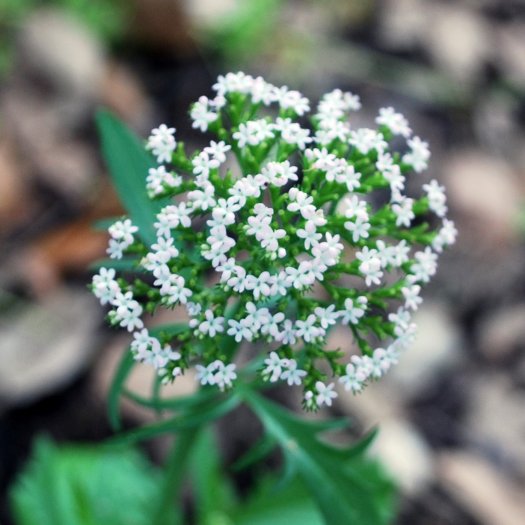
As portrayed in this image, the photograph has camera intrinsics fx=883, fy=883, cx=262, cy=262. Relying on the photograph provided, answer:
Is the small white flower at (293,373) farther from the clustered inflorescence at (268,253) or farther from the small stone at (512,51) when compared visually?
the small stone at (512,51)

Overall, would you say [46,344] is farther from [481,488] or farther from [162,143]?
[481,488]

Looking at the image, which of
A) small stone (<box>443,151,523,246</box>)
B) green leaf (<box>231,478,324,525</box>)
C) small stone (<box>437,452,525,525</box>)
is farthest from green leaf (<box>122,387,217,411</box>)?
small stone (<box>443,151,523,246</box>)

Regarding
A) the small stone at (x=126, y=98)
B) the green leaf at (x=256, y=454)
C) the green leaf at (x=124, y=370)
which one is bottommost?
the small stone at (x=126, y=98)

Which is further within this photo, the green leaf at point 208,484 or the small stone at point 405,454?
the small stone at point 405,454

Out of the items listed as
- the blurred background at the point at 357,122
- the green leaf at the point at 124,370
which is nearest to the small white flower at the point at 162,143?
the green leaf at the point at 124,370

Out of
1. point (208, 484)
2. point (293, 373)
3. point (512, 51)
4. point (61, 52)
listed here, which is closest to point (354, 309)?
point (293, 373)

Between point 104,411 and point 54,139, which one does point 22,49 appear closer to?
point 54,139

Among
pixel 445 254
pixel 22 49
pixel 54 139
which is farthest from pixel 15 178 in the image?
pixel 445 254
